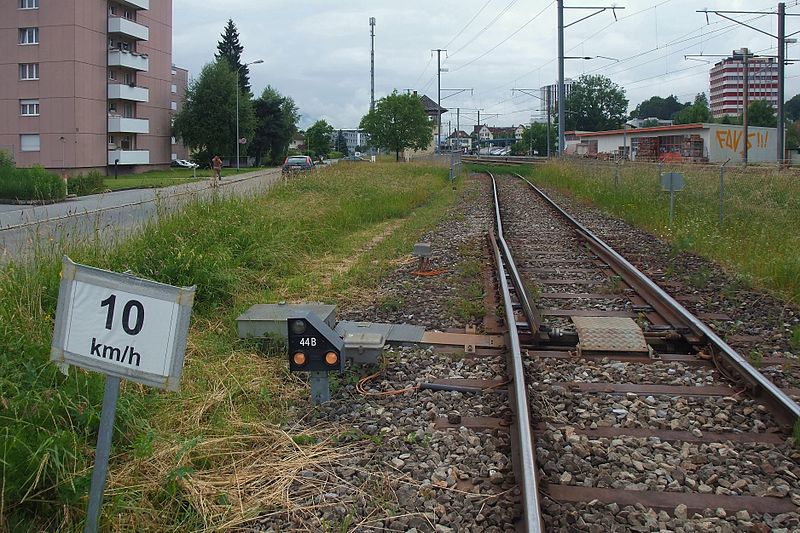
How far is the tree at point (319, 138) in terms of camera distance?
130 m

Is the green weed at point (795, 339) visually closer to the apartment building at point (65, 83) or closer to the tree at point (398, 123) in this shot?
the apartment building at point (65, 83)

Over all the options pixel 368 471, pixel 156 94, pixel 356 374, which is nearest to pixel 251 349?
pixel 356 374

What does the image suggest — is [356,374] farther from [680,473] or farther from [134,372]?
[134,372]

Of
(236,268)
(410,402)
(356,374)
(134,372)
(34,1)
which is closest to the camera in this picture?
(134,372)

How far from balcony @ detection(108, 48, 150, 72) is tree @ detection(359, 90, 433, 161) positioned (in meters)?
17.0

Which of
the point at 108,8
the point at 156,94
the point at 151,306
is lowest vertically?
the point at 151,306

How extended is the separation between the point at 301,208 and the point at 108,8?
4641cm

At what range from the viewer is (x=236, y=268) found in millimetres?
10016

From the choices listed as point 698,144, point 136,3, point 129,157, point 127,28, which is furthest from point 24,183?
point 698,144

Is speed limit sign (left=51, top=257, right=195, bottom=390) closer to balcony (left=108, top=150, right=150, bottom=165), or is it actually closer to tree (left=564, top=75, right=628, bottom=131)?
balcony (left=108, top=150, right=150, bottom=165)

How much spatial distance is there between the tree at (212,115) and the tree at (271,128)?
11531mm

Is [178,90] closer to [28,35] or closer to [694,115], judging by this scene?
[28,35]

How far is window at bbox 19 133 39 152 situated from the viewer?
5097 cm

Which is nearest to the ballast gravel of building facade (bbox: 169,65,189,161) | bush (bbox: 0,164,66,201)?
bush (bbox: 0,164,66,201)
